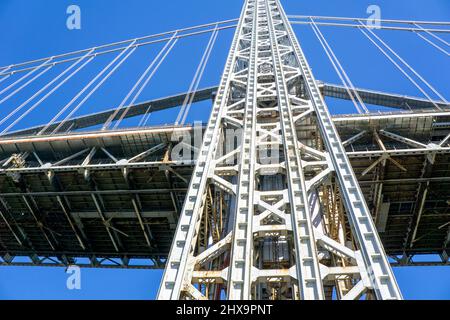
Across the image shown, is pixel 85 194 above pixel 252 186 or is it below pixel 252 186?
above

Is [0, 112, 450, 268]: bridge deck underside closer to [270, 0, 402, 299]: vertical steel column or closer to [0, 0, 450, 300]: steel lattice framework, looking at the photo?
[0, 0, 450, 300]: steel lattice framework

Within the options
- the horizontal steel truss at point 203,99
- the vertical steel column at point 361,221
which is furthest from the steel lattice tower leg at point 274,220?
the horizontal steel truss at point 203,99

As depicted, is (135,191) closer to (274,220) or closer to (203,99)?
(274,220)

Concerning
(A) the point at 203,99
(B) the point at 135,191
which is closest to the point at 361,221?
(B) the point at 135,191

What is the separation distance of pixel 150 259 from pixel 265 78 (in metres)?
11.0

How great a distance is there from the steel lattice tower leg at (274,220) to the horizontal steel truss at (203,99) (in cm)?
839

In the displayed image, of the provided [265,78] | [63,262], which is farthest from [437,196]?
[63,262]

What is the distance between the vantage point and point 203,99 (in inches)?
1060

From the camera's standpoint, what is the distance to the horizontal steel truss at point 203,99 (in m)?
19.7

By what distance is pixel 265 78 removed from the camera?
13.9 meters

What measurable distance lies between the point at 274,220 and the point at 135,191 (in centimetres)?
953

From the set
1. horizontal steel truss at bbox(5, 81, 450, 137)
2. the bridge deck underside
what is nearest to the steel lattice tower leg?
the bridge deck underside

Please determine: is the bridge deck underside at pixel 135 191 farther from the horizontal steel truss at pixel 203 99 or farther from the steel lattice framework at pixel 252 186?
the horizontal steel truss at pixel 203 99

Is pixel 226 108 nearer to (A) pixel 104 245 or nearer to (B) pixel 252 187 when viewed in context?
(B) pixel 252 187
